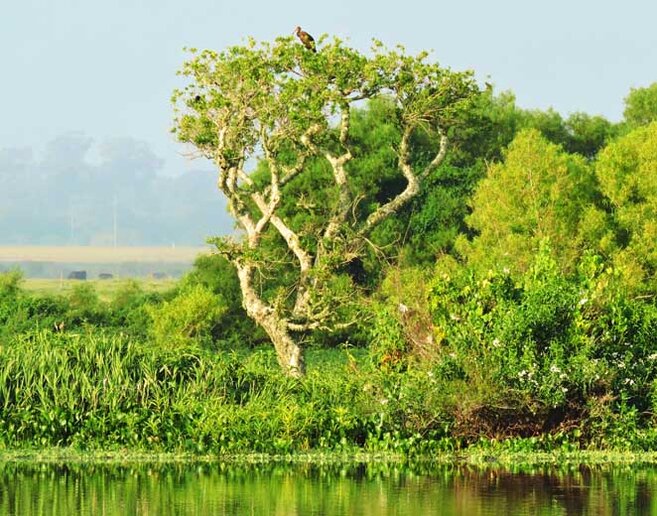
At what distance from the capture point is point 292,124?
1202 inches

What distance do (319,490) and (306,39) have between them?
16.8m

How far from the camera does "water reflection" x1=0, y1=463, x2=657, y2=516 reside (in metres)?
15.0

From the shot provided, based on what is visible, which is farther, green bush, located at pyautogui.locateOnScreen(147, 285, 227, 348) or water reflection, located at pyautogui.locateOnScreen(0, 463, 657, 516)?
green bush, located at pyautogui.locateOnScreen(147, 285, 227, 348)

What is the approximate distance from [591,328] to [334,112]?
40.4ft

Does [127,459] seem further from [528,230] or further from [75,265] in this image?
[75,265]

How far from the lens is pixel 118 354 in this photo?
786 inches

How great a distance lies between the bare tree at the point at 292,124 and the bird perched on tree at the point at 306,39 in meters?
0.18

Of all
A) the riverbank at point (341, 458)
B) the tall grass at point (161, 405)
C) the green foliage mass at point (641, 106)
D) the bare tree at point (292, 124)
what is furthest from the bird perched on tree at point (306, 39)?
the green foliage mass at point (641, 106)

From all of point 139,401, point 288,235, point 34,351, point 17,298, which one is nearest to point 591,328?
point 139,401

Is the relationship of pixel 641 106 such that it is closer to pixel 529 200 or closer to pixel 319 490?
pixel 529 200

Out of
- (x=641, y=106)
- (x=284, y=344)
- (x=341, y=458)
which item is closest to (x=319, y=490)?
(x=341, y=458)

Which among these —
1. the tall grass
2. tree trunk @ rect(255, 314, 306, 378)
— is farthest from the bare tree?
the tall grass

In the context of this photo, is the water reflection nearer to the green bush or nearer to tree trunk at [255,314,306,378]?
tree trunk at [255,314,306,378]

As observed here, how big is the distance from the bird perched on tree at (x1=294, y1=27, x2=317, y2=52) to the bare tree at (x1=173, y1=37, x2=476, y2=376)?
0.61ft
